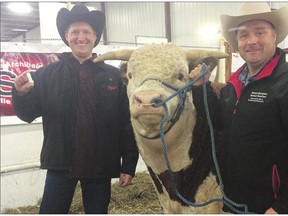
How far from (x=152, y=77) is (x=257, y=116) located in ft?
1.58

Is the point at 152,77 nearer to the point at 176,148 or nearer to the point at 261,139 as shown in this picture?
the point at 176,148

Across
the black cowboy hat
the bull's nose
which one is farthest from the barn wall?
the bull's nose

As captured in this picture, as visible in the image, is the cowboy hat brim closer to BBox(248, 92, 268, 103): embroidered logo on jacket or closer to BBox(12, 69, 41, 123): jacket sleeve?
BBox(248, 92, 268, 103): embroidered logo on jacket

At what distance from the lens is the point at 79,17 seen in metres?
1.80

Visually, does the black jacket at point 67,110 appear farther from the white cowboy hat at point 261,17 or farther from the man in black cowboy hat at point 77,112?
the white cowboy hat at point 261,17

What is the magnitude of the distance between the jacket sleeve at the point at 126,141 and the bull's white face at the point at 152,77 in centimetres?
31

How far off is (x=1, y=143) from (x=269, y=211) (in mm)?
2450

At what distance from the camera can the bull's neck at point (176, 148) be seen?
1.60m

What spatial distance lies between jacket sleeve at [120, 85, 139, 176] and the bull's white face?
314 millimetres

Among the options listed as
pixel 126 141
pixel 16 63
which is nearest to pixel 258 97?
pixel 126 141

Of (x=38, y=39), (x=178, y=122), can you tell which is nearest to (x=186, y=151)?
(x=178, y=122)

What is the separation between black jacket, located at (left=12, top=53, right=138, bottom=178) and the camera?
183cm

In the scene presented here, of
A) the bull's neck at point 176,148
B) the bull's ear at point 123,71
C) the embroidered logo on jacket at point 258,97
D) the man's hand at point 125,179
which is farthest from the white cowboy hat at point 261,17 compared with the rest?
the man's hand at point 125,179

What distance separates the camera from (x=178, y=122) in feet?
5.12
